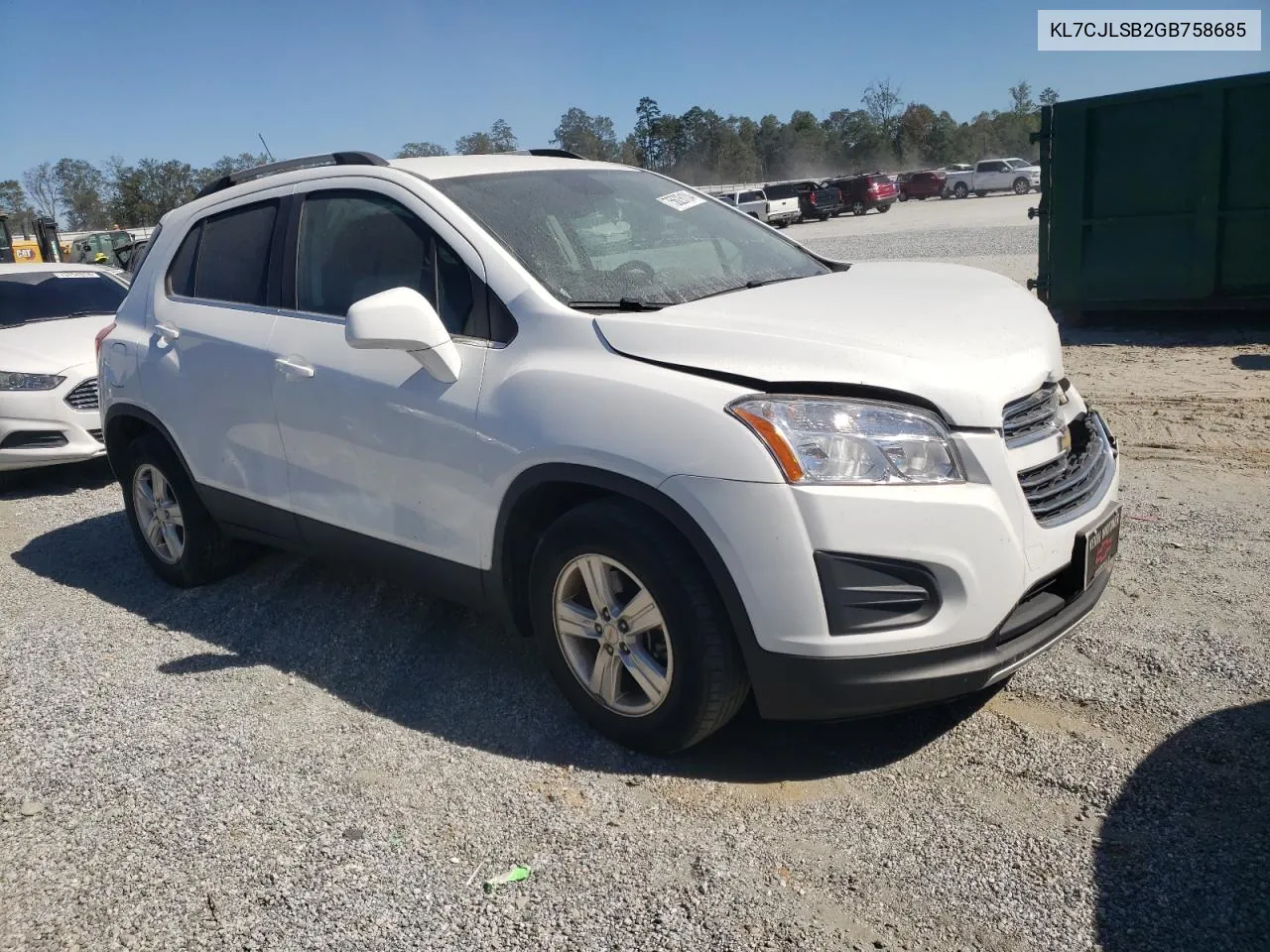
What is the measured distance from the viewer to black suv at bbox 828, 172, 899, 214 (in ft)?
142

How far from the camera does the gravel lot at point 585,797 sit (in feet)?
8.75

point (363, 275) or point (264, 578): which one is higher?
point (363, 275)

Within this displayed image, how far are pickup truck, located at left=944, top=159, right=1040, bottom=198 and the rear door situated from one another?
158ft

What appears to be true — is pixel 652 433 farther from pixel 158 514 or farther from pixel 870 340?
pixel 158 514

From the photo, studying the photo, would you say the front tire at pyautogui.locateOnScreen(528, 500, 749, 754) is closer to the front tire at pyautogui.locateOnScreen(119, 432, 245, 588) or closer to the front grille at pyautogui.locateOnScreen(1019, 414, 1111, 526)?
the front grille at pyautogui.locateOnScreen(1019, 414, 1111, 526)

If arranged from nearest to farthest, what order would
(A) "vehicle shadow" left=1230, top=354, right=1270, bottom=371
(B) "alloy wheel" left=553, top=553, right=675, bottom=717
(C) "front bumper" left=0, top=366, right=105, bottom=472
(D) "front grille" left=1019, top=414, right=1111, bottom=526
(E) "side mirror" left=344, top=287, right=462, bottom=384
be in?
1. (D) "front grille" left=1019, top=414, right=1111, bottom=526
2. (B) "alloy wheel" left=553, top=553, right=675, bottom=717
3. (E) "side mirror" left=344, top=287, right=462, bottom=384
4. (C) "front bumper" left=0, top=366, right=105, bottom=472
5. (A) "vehicle shadow" left=1230, top=354, right=1270, bottom=371

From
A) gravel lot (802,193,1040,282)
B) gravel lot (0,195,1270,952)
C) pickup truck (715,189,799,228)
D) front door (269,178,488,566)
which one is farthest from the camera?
pickup truck (715,189,799,228)

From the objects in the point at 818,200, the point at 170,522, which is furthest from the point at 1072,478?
the point at 818,200

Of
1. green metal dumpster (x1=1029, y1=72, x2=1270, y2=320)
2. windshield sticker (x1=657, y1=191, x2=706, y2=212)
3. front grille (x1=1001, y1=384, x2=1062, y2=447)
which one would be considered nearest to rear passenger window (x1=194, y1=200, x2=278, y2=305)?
windshield sticker (x1=657, y1=191, x2=706, y2=212)

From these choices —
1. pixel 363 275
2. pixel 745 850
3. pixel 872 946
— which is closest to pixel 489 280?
pixel 363 275

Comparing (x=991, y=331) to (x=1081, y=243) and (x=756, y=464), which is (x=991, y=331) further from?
(x=1081, y=243)

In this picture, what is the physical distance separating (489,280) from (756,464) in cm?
124

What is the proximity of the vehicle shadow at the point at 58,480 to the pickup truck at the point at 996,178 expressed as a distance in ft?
152

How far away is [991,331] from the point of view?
10.8 feet
